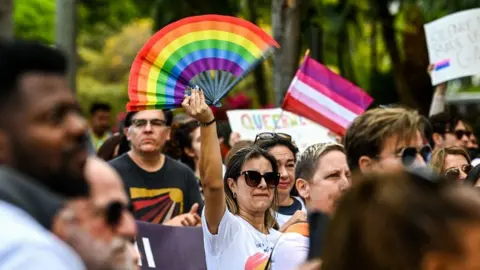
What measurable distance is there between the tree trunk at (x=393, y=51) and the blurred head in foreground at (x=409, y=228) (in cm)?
1642

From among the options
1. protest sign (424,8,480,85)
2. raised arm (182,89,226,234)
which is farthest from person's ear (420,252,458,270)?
protest sign (424,8,480,85)

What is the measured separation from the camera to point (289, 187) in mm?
6809

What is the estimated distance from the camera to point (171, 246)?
624 cm

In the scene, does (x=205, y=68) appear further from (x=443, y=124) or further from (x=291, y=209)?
(x=443, y=124)

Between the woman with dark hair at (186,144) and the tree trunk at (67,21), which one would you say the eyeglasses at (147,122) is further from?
the tree trunk at (67,21)

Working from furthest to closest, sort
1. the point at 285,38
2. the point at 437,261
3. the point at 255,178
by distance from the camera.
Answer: the point at 285,38
the point at 255,178
the point at 437,261

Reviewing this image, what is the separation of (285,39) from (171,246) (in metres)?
5.70

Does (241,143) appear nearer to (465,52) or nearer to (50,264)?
(465,52)

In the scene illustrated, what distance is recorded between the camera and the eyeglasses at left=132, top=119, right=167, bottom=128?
756cm

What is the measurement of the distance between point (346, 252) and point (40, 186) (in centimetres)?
69

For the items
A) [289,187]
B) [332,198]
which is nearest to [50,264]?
[332,198]

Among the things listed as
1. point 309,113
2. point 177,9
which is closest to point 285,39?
point 309,113

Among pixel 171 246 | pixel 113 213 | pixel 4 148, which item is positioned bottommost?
pixel 171 246

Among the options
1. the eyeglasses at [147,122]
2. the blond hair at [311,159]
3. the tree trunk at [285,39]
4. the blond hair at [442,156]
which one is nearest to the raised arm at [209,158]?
the blond hair at [311,159]
